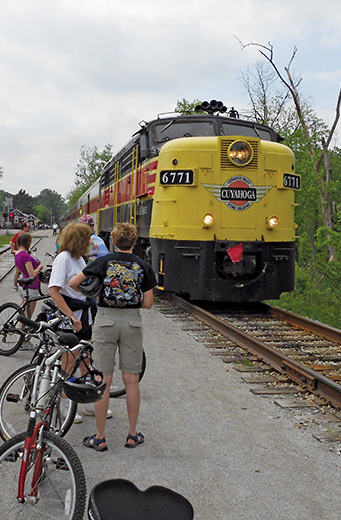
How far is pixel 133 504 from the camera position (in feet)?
9.45

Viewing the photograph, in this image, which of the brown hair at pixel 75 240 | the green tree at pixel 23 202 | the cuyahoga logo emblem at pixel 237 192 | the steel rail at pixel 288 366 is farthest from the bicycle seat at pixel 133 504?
the green tree at pixel 23 202

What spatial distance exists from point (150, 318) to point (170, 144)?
3033mm

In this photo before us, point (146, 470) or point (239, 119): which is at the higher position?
point (239, 119)

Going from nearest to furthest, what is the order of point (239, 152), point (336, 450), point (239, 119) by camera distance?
point (336, 450), point (239, 152), point (239, 119)

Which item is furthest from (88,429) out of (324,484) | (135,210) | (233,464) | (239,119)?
(239,119)

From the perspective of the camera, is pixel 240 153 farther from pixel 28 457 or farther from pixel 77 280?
pixel 28 457

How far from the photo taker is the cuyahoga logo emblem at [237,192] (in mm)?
8539

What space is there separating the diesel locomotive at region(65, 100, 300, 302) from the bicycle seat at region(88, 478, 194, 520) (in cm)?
579

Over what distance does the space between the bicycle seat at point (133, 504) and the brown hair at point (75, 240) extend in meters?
1.92

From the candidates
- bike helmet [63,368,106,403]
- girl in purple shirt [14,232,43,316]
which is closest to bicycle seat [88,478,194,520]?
bike helmet [63,368,106,403]

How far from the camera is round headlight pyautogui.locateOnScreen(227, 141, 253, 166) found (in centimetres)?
850

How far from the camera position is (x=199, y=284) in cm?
871

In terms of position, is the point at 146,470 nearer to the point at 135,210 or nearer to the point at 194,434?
the point at 194,434

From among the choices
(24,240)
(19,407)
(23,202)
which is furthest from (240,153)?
(23,202)
